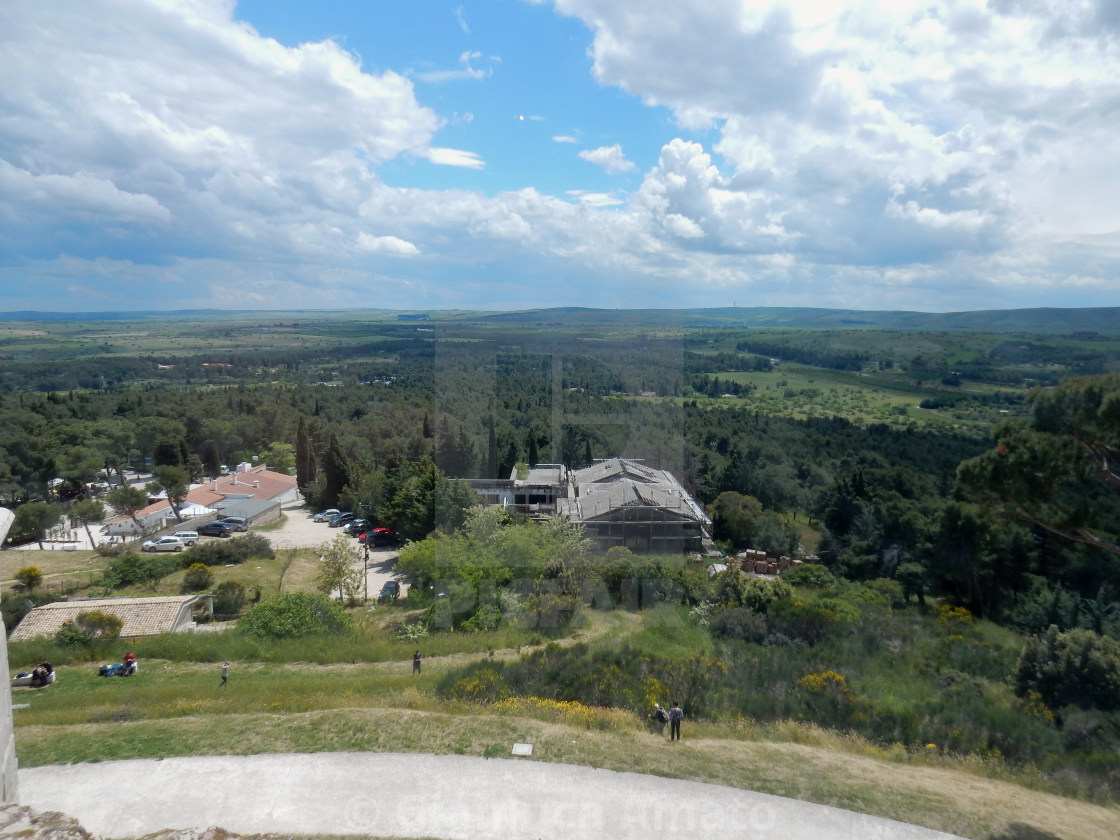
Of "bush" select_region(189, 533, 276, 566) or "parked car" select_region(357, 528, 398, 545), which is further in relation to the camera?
"parked car" select_region(357, 528, 398, 545)

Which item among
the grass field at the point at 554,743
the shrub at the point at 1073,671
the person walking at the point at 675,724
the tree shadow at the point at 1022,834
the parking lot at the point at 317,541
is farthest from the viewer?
the parking lot at the point at 317,541

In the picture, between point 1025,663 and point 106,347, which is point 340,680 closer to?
point 1025,663

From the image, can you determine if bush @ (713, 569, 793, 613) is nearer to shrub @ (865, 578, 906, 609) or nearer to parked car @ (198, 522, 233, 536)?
shrub @ (865, 578, 906, 609)

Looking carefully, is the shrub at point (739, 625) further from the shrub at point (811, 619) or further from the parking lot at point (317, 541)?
the parking lot at point (317, 541)

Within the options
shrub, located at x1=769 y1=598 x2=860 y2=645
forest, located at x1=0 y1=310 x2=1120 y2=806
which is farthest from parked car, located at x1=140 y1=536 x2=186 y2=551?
shrub, located at x1=769 y1=598 x2=860 y2=645

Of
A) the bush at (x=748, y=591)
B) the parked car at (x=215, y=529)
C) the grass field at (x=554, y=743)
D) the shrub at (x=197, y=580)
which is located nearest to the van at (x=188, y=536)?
the parked car at (x=215, y=529)

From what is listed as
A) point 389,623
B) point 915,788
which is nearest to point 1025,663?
point 915,788
